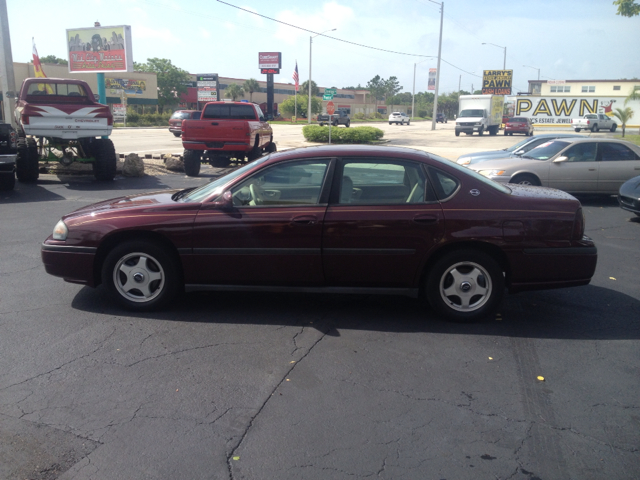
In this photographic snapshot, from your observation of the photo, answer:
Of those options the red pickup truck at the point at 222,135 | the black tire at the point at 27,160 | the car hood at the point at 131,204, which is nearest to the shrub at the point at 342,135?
the red pickup truck at the point at 222,135

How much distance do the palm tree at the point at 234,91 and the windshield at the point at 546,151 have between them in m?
69.5

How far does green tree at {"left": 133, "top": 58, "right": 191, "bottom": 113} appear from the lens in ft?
243

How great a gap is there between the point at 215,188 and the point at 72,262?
1444 mm

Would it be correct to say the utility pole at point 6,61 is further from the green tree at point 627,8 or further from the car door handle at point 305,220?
the green tree at point 627,8

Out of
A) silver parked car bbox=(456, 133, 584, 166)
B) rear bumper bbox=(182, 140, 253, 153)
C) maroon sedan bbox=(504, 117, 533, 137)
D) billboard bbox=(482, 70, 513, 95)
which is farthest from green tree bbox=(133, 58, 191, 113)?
silver parked car bbox=(456, 133, 584, 166)

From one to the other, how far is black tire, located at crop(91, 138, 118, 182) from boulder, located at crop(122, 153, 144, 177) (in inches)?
34.1

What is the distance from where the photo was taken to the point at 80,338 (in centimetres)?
466

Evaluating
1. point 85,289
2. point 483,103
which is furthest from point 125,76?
point 85,289

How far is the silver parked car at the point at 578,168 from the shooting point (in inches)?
483

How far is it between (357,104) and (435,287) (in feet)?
337

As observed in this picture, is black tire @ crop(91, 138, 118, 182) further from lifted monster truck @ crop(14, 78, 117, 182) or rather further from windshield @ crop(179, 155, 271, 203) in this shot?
windshield @ crop(179, 155, 271, 203)

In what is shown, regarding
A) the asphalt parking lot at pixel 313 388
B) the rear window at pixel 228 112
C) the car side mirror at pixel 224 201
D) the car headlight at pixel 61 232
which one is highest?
the rear window at pixel 228 112

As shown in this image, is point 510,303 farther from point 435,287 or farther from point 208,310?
point 208,310

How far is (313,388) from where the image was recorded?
388cm
